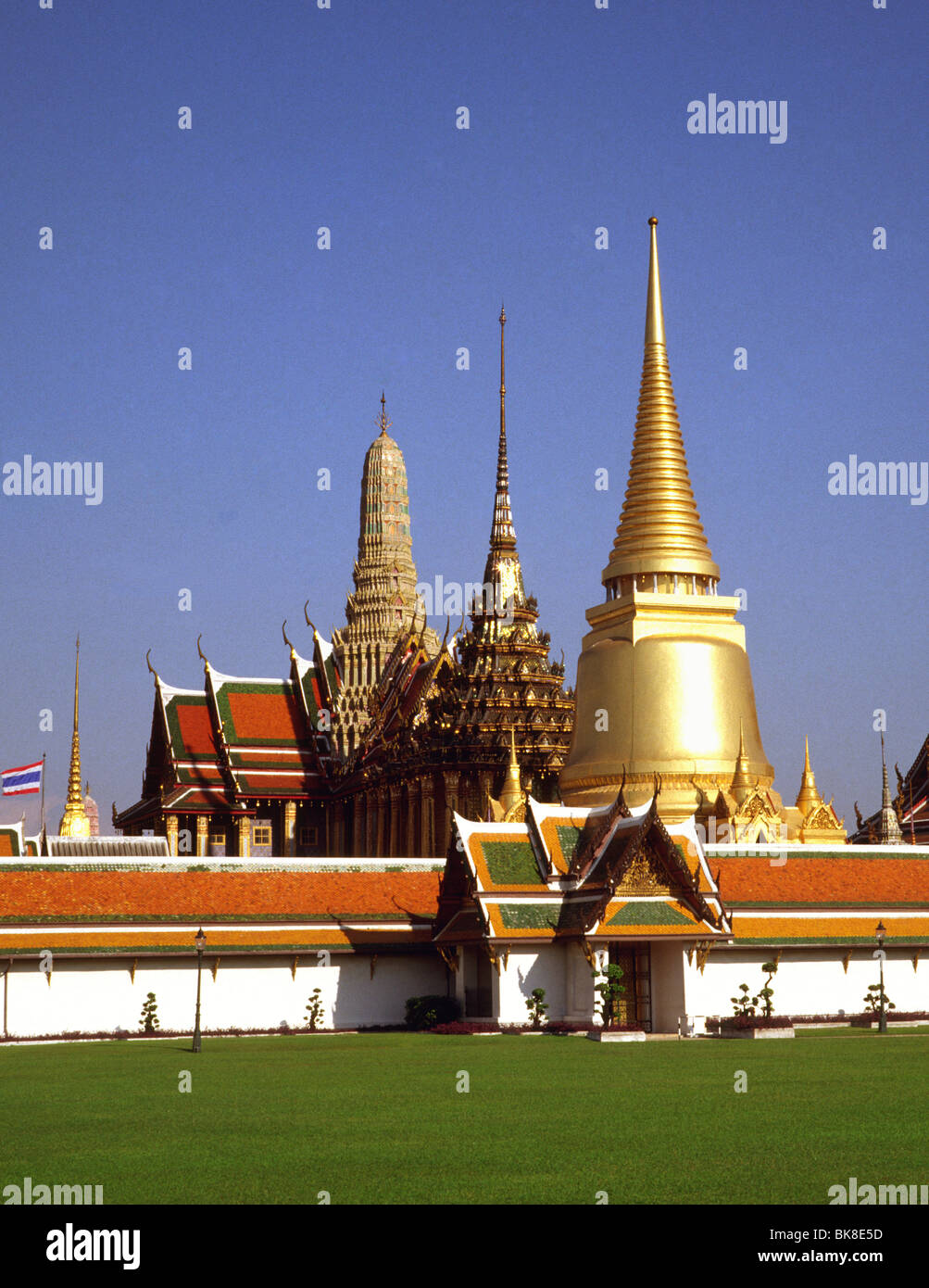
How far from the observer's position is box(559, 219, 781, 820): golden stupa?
2042 inches

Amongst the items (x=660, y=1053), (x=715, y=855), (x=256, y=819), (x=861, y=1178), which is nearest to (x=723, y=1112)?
(x=861, y=1178)

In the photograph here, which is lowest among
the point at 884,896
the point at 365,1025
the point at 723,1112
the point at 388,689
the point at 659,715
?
the point at 723,1112

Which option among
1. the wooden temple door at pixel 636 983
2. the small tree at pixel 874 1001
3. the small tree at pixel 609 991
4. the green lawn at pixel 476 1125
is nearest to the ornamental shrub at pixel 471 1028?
the small tree at pixel 609 991

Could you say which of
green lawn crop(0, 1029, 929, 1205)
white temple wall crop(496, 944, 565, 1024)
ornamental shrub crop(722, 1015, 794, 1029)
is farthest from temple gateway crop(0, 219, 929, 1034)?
green lawn crop(0, 1029, 929, 1205)

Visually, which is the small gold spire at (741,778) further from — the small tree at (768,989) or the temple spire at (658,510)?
the small tree at (768,989)

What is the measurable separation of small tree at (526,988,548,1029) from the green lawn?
6.41 meters

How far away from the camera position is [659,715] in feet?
173

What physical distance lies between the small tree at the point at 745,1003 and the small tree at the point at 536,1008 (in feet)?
12.5

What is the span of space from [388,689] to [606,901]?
129 ft

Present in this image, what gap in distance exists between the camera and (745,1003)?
1460 inches

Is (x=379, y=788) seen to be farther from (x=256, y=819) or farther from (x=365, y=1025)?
(x=365, y=1025)

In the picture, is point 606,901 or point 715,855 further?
point 715,855

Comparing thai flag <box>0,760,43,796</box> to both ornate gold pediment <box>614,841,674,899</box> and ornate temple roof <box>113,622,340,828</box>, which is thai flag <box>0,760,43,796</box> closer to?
ornate temple roof <box>113,622,340,828</box>

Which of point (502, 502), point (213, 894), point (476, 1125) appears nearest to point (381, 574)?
point (502, 502)
